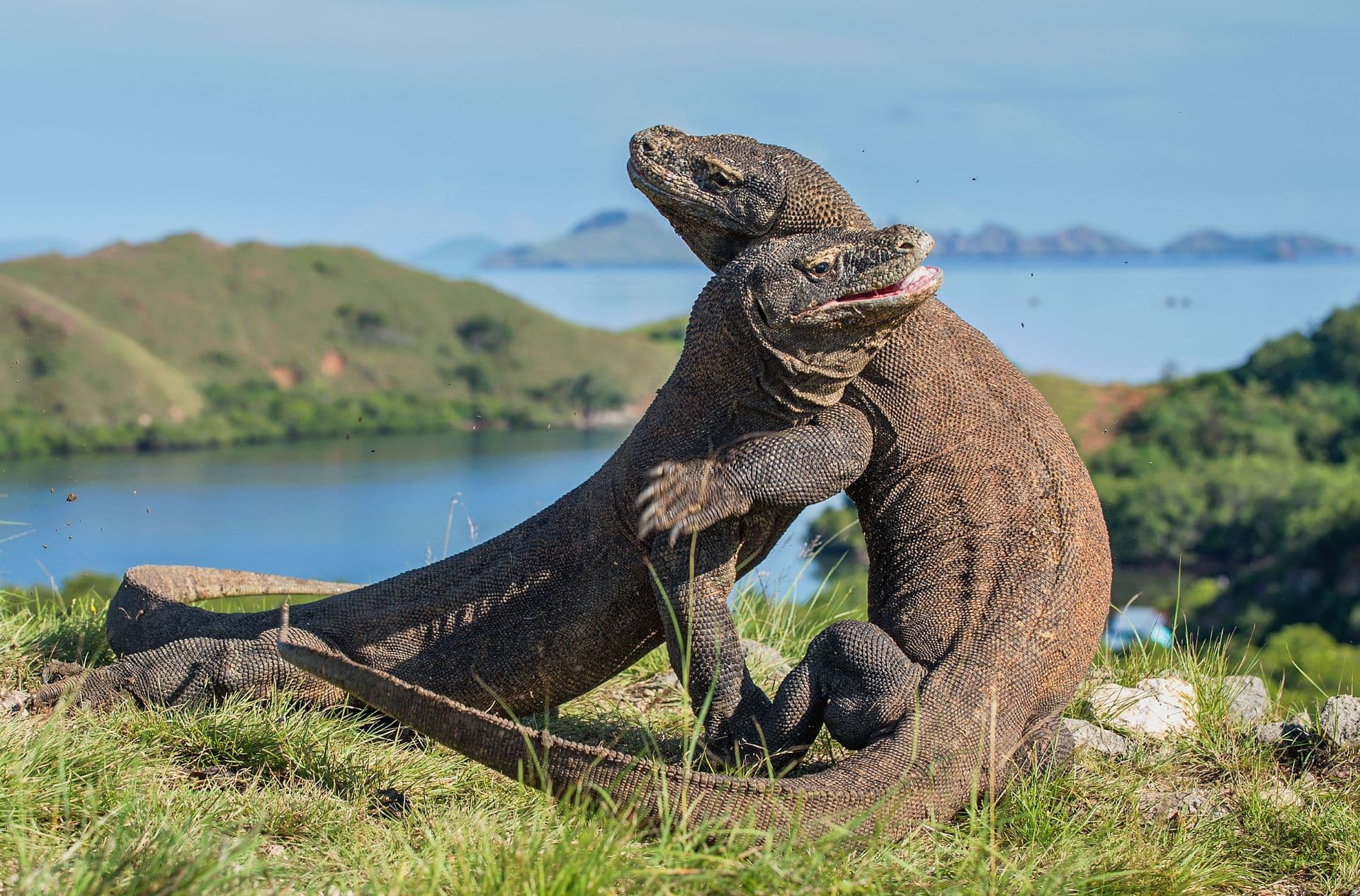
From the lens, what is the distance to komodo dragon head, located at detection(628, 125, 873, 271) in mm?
5820

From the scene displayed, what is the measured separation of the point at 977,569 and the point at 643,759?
5.68ft

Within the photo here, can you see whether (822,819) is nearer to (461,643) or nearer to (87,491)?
(461,643)

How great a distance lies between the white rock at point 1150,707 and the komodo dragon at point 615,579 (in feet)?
8.19

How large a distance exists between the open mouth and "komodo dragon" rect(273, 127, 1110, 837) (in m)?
0.42

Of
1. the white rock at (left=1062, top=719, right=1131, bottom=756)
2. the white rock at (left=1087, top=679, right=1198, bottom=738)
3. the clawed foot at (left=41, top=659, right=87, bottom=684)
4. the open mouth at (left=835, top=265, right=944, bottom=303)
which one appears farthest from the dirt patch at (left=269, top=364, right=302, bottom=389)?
the open mouth at (left=835, top=265, right=944, bottom=303)

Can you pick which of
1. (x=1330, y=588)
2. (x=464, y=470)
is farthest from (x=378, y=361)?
(x=1330, y=588)

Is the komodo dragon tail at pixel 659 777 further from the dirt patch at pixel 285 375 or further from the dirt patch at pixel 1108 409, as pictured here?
the dirt patch at pixel 1108 409

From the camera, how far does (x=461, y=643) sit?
6.28 metres

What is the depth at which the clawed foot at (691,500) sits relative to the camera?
5430 millimetres

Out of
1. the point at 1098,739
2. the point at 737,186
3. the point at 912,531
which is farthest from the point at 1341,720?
the point at 737,186

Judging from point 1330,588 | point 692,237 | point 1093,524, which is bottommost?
point 1330,588

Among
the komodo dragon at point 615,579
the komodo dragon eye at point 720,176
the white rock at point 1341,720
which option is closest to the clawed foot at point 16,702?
the komodo dragon at point 615,579

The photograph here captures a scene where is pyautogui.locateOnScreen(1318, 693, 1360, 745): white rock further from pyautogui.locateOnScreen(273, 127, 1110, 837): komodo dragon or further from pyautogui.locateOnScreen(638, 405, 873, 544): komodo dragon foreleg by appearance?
pyautogui.locateOnScreen(638, 405, 873, 544): komodo dragon foreleg

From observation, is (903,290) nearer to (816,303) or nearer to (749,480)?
(816,303)
